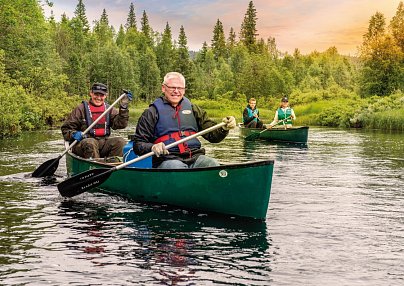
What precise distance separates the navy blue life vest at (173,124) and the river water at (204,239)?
2.99 feet

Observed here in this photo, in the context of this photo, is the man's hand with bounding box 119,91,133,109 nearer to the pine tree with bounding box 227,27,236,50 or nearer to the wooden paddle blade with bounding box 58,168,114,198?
the wooden paddle blade with bounding box 58,168,114,198

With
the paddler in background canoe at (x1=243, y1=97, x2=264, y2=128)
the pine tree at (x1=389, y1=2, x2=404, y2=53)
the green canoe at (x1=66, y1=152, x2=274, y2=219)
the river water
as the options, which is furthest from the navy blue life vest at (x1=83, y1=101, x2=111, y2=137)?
the pine tree at (x1=389, y1=2, x2=404, y2=53)

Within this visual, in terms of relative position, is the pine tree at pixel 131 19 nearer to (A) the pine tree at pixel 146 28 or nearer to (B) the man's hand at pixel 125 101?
(A) the pine tree at pixel 146 28

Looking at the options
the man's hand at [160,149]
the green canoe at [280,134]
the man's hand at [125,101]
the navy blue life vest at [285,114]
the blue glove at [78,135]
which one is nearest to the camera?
the man's hand at [160,149]

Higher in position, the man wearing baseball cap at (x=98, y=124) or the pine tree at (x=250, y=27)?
the pine tree at (x=250, y=27)

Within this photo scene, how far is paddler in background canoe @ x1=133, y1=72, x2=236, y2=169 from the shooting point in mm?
7227

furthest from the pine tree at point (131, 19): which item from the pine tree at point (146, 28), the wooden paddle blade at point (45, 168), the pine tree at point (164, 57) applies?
the wooden paddle blade at point (45, 168)

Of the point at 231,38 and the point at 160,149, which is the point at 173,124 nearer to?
the point at 160,149

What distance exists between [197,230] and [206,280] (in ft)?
5.73

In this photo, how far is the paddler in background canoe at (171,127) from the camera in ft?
23.7

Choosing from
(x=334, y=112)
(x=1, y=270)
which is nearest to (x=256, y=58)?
(x=334, y=112)

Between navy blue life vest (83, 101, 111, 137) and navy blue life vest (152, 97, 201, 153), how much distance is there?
2.83 m

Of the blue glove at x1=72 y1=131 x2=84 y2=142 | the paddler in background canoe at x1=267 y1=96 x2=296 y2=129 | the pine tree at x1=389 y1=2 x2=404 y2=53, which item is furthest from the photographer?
the pine tree at x1=389 y1=2 x2=404 y2=53

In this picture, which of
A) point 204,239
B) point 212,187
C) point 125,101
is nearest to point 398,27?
point 125,101
